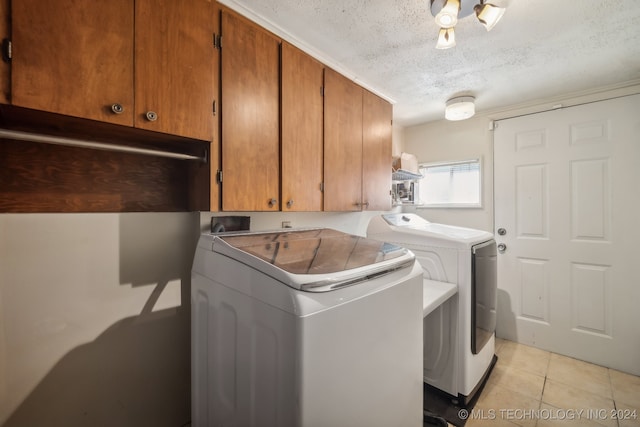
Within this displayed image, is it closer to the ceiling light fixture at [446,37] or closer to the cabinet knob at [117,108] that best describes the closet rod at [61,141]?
the cabinet knob at [117,108]

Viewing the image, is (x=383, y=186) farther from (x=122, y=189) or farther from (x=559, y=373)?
(x=559, y=373)

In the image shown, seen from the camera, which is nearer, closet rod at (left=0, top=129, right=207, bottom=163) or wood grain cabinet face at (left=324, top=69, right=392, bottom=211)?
closet rod at (left=0, top=129, right=207, bottom=163)

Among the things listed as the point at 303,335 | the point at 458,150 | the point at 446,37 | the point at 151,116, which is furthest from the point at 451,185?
the point at 151,116

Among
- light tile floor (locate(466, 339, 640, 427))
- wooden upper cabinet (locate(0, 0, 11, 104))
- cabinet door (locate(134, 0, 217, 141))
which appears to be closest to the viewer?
wooden upper cabinet (locate(0, 0, 11, 104))

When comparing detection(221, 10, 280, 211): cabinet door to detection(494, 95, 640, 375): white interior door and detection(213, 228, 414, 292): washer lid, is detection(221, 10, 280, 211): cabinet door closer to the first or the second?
detection(213, 228, 414, 292): washer lid

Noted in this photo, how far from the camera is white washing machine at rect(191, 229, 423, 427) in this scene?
0.77 meters

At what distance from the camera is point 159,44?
3.32ft

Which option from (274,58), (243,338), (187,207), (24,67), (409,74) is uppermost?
(409,74)

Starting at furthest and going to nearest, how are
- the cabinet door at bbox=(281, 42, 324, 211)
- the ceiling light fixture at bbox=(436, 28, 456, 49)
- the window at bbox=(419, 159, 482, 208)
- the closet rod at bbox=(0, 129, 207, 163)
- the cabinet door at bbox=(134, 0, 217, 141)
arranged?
the window at bbox=(419, 159, 482, 208) < the cabinet door at bbox=(281, 42, 324, 211) < the ceiling light fixture at bbox=(436, 28, 456, 49) < the cabinet door at bbox=(134, 0, 217, 141) < the closet rod at bbox=(0, 129, 207, 163)

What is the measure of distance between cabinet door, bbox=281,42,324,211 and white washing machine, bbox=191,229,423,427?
16.1 inches

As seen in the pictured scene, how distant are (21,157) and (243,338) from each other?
3.72ft

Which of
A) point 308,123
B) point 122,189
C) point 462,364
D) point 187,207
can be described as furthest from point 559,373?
point 122,189

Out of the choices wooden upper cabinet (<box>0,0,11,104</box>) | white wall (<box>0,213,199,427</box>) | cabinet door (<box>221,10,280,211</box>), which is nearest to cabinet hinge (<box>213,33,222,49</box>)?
cabinet door (<box>221,10,280,211</box>)

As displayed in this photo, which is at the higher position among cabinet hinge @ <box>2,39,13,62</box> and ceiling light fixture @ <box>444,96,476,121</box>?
ceiling light fixture @ <box>444,96,476,121</box>
